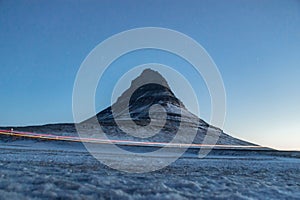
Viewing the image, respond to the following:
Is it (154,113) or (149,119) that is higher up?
(154,113)

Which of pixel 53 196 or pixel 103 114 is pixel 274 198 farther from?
pixel 103 114

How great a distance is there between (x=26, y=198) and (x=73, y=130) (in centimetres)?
5248

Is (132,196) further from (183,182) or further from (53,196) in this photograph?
(183,182)

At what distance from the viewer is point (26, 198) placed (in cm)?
420

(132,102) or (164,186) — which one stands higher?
(132,102)

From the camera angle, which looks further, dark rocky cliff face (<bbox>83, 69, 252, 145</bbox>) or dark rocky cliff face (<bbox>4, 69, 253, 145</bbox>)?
dark rocky cliff face (<bbox>83, 69, 252, 145</bbox>)

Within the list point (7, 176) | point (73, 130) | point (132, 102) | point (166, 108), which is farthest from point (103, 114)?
point (7, 176)

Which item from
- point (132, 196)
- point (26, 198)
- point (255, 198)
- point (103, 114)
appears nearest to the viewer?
point (26, 198)

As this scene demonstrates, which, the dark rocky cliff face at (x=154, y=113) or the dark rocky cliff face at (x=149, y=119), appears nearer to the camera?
the dark rocky cliff face at (x=149, y=119)

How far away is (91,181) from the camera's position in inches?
229

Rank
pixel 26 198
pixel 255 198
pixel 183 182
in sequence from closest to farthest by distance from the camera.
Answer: pixel 26 198 < pixel 255 198 < pixel 183 182

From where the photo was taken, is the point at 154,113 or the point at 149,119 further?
the point at 154,113

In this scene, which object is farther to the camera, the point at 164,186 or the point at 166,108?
the point at 166,108

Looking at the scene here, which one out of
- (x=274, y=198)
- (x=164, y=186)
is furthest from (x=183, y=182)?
(x=274, y=198)
